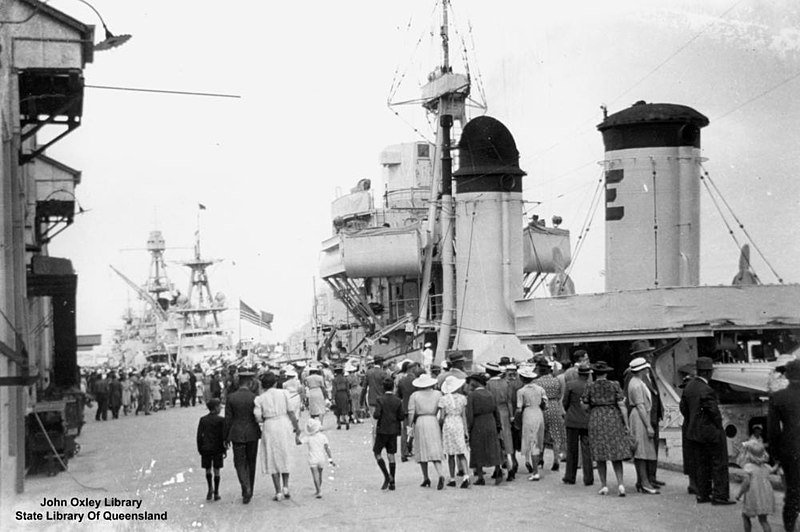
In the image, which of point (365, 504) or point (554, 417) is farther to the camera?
point (554, 417)

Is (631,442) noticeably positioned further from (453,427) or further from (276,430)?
(276,430)

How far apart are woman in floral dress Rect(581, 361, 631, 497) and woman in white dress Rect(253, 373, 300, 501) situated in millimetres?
3591

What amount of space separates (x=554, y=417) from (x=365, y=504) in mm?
3548

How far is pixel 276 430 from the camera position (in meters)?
12.4

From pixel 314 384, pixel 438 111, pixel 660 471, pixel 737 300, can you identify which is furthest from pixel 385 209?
pixel 660 471

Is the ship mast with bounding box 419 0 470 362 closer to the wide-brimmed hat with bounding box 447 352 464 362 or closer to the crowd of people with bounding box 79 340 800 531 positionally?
the wide-brimmed hat with bounding box 447 352 464 362

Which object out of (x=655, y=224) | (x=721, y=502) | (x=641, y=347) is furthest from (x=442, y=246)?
(x=721, y=502)

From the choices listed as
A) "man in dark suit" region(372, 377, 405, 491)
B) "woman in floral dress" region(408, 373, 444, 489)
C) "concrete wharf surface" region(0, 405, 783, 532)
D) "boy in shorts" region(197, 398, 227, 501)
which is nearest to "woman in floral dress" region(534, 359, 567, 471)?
"concrete wharf surface" region(0, 405, 783, 532)

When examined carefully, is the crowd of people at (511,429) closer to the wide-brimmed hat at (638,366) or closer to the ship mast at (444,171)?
the wide-brimmed hat at (638,366)

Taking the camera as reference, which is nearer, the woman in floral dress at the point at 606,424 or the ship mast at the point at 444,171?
the woman in floral dress at the point at 606,424

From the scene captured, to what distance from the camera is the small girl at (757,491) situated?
29.4ft

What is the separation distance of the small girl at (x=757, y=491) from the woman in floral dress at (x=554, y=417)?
493 centimetres

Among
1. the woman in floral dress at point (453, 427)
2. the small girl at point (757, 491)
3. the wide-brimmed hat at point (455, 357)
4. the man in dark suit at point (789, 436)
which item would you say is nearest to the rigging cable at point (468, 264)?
the wide-brimmed hat at point (455, 357)

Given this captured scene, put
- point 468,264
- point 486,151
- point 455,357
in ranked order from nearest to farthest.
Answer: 1. point 455,357
2. point 468,264
3. point 486,151
